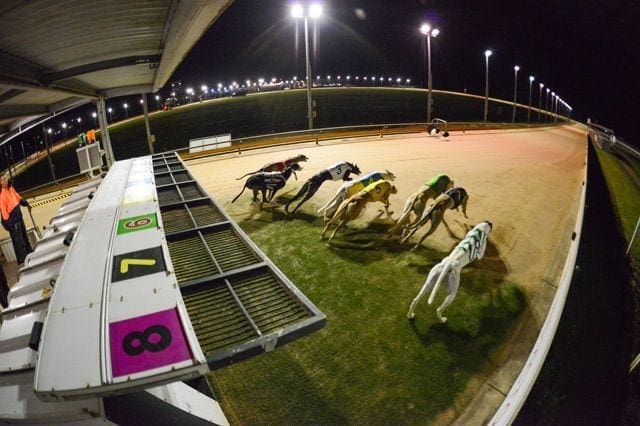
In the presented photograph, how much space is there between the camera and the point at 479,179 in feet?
32.1

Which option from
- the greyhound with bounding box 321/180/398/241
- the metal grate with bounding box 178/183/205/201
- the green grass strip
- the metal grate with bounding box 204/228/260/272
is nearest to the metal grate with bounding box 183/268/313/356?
the metal grate with bounding box 204/228/260/272

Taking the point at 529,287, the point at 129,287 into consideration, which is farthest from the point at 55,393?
the point at 529,287

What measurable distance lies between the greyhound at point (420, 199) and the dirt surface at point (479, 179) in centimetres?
61

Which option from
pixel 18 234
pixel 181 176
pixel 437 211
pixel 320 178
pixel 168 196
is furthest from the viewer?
pixel 320 178

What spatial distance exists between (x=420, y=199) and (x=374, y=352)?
313cm

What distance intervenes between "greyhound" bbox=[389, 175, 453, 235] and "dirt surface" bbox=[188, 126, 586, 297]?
61cm

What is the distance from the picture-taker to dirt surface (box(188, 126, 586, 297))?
603cm

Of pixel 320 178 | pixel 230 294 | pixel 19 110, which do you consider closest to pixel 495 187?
pixel 320 178

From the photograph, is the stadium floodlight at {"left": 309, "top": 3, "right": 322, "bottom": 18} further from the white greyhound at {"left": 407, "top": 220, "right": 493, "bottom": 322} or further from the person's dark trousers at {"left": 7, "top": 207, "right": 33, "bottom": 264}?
the white greyhound at {"left": 407, "top": 220, "right": 493, "bottom": 322}

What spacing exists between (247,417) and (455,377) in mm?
2124

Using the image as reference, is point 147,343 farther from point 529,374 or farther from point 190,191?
point 190,191

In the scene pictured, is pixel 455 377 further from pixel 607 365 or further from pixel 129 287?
pixel 129 287

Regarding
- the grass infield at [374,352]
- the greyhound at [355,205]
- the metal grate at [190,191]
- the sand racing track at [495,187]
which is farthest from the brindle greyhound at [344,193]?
the metal grate at [190,191]

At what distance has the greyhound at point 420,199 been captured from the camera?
19.0 ft
